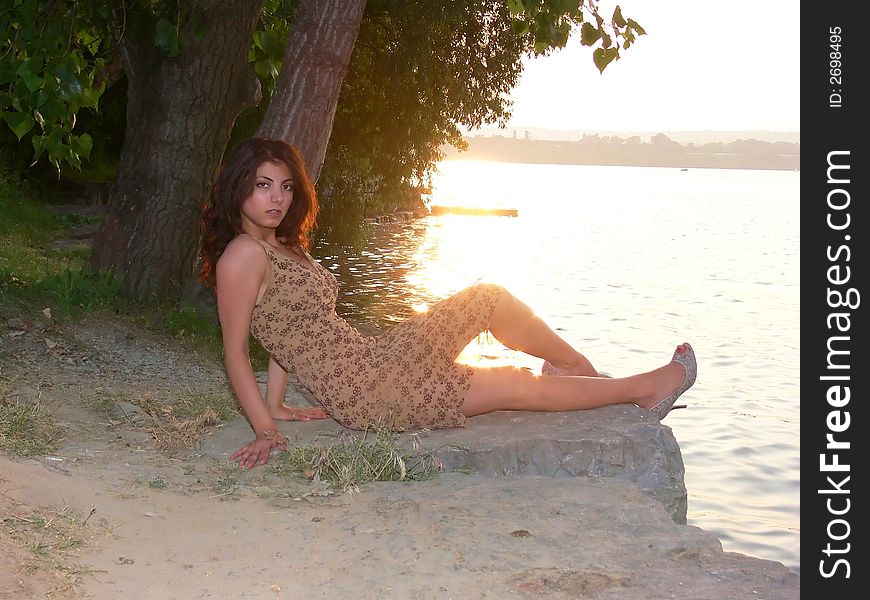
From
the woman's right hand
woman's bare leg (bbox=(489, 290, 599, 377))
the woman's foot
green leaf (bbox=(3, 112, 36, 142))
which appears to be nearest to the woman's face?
the woman's right hand

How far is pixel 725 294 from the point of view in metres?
19.8

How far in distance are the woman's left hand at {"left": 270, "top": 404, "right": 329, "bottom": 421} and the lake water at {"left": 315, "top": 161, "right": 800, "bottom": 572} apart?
2.16m

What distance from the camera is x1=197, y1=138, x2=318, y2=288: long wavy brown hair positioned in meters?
4.71

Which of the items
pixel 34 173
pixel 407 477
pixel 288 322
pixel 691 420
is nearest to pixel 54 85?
pixel 288 322

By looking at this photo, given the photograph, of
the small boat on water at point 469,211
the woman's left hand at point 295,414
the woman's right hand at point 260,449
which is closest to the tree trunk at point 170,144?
the woman's left hand at point 295,414

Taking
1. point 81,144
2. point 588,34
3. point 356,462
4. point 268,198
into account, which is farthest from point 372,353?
point 81,144

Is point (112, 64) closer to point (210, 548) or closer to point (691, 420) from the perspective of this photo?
point (691, 420)

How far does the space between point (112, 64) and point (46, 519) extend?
27.0 ft

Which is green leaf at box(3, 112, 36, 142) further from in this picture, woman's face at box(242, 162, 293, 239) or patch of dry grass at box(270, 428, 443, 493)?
patch of dry grass at box(270, 428, 443, 493)

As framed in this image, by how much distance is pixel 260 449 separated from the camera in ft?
15.3

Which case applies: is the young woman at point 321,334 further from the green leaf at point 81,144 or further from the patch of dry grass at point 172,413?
the green leaf at point 81,144

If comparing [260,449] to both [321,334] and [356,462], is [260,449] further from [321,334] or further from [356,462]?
[321,334]

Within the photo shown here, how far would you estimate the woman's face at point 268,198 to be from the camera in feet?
15.5

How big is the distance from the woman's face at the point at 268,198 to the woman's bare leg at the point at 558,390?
1.24m
